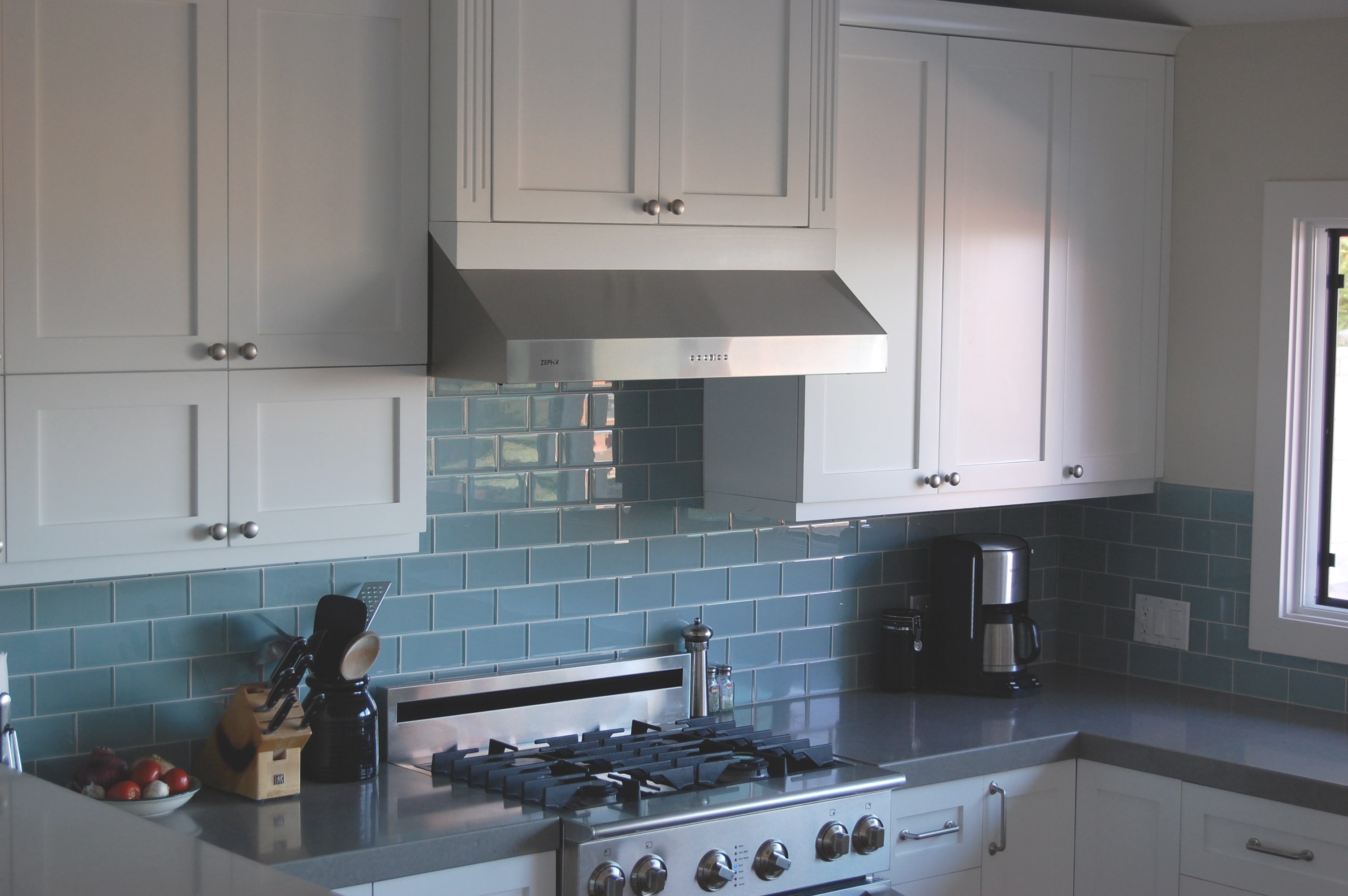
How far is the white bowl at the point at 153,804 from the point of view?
2420 mm

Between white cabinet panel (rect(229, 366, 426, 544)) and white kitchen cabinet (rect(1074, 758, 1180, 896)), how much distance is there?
168 centimetres

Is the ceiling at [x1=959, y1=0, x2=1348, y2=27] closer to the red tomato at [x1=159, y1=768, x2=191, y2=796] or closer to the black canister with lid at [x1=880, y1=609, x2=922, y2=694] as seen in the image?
the black canister with lid at [x1=880, y1=609, x2=922, y2=694]

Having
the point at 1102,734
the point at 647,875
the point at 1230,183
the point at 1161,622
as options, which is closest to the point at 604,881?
the point at 647,875

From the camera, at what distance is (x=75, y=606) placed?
2625 mm

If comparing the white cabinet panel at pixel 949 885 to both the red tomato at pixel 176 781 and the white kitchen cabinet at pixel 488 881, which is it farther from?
the red tomato at pixel 176 781

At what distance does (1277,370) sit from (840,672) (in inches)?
52.2

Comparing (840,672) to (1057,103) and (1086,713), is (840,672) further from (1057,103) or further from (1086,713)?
(1057,103)

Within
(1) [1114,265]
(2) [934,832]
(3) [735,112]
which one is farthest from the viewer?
(1) [1114,265]

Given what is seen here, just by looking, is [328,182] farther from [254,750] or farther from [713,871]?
[713,871]

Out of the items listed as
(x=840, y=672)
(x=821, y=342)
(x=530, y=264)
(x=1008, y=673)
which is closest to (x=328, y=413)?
(x=530, y=264)

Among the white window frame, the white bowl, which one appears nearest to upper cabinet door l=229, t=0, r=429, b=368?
the white bowl

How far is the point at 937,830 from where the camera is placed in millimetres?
3012

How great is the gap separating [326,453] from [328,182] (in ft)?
1.65

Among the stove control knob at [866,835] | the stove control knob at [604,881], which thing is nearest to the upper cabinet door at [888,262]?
the stove control knob at [866,835]
